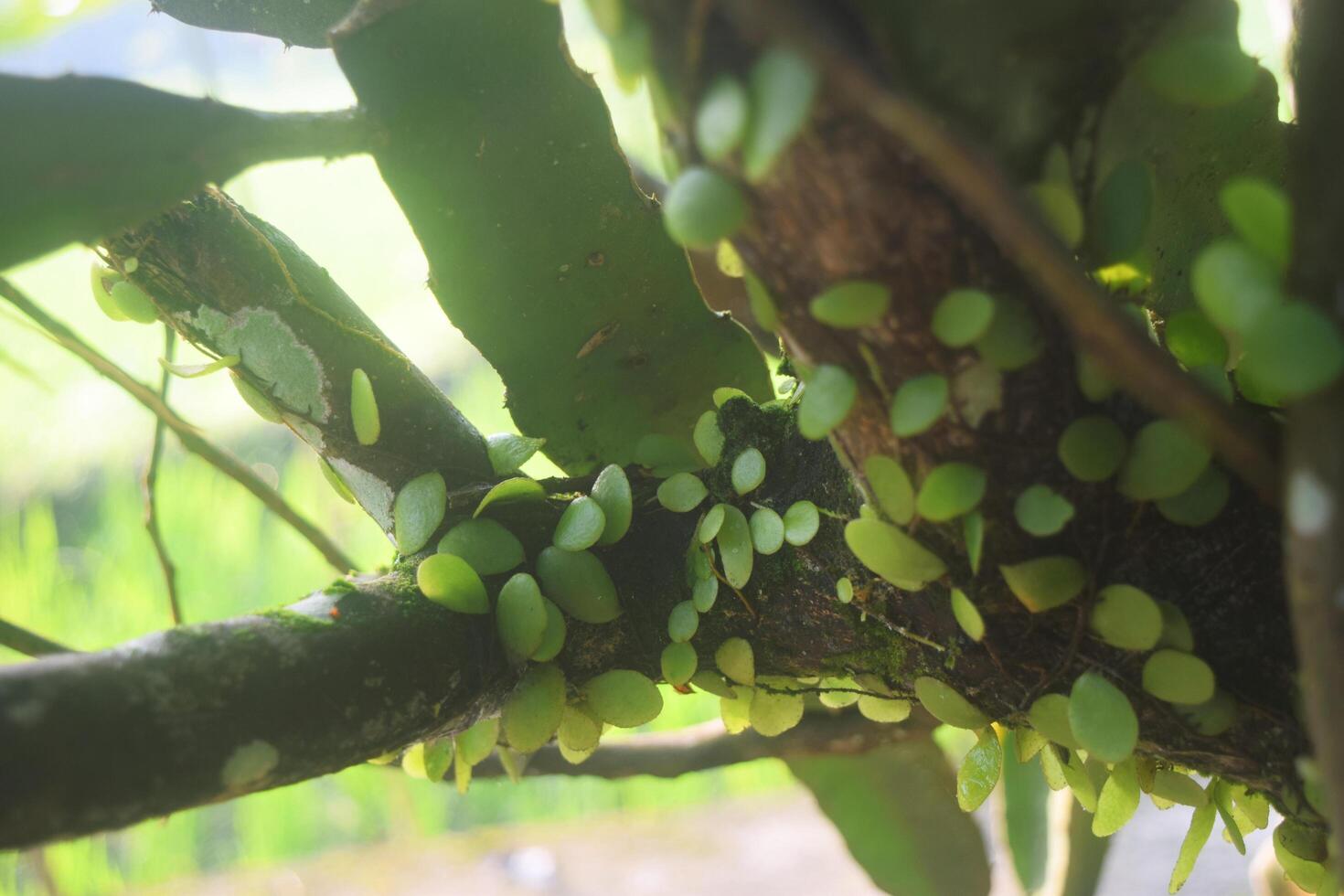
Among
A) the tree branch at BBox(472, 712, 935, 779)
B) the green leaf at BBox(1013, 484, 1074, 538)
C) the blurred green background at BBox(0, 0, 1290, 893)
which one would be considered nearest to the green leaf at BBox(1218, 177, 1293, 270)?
the green leaf at BBox(1013, 484, 1074, 538)

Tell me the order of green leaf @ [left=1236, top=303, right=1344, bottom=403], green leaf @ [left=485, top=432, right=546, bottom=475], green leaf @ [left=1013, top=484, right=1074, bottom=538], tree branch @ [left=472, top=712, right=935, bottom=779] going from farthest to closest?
1. tree branch @ [left=472, top=712, right=935, bottom=779]
2. green leaf @ [left=485, top=432, right=546, bottom=475]
3. green leaf @ [left=1013, top=484, right=1074, bottom=538]
4. green leaf @ [left=1236, top=303, right=1344, bottom=403]

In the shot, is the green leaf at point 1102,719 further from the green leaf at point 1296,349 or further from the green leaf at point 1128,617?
the green leaf at point 1296,349

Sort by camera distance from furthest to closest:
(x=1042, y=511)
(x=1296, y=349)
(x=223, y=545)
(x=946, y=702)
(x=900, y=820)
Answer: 1. (x=223, y=545)
2. (x=900, y=820)
3. (x=946, y=702)
4. (x=1042, y=511)
5. (x=1296, y=349)

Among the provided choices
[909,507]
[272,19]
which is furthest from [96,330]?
[909,507]

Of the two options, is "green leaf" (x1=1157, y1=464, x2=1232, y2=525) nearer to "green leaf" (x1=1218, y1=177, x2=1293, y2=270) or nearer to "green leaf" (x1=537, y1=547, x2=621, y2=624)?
"green leaf" (x1=1218, y1=177, x2=1293, y2=270)

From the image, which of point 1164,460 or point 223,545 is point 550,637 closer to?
point 1164,460

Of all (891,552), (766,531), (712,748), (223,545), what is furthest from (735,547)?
(223,545)
